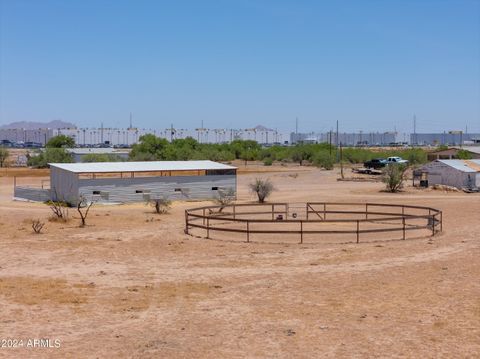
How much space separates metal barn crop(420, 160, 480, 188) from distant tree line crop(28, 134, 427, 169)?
3509 centimetres

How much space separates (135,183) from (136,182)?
94 millimetres

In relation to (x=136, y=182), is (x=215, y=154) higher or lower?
higher

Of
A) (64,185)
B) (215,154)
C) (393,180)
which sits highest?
(215,154)

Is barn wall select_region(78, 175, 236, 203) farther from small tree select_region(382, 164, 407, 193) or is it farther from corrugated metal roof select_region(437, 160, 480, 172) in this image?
corrugated metal roof select_region(437, 160, 480, 172)

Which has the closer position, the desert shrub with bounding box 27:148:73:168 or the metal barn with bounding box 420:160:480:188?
the metal barn with bounding box 420:160:480:188

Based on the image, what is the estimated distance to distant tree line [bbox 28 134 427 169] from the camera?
303 feet

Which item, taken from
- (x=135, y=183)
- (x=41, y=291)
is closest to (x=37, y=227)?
(x=41, y=291)

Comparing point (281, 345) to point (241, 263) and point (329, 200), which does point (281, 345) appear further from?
point (329, 200)

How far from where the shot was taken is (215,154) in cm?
10700

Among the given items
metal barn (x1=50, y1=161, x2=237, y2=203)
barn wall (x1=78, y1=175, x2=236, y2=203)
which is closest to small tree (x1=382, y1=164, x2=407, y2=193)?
metal barn (x1=50, y1=161, x2=237, y2=203)

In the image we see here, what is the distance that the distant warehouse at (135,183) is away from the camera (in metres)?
43.1

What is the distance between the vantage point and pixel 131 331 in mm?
13547

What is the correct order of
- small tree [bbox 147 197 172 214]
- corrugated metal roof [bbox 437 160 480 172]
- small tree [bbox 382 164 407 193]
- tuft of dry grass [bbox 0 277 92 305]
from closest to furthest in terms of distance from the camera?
tuft of dry grass [bbox 0 277 92 305], small tree [bbox 147 197 172 214], small tree [bbox 382 164 407 193], corrugated metal roof [bbox 437 160 480 172]

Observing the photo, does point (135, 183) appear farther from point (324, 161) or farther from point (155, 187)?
point (324, 161)
